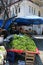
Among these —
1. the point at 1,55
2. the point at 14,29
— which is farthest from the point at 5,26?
the point at 1,55

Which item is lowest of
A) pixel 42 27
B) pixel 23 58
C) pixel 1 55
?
pixel 42 27

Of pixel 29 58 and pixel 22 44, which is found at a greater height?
pixel 22 44

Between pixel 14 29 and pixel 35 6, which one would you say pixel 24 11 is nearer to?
pixel 35 6

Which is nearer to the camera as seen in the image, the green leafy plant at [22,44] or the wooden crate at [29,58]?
the wooden crate at [29,58]

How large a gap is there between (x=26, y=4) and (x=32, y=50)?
25.6 m

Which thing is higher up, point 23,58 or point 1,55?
point 1,55

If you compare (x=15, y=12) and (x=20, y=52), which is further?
(x=15, y=12)

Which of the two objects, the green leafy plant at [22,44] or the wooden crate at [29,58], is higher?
the green leafy plant at [22,44]

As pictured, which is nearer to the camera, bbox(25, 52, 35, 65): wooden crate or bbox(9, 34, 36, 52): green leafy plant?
bbox(25, 52, 35, 65): wooden crate

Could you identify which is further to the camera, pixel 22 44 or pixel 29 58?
pixel 22 44

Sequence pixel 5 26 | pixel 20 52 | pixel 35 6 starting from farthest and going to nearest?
1. pixel 35 6
2. pixel 5 26
3. pixel 20 52

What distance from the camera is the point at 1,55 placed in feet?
33.3

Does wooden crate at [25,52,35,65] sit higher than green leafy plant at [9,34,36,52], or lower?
lower

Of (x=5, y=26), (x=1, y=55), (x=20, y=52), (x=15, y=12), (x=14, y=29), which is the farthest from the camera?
(x=15, y=12)
